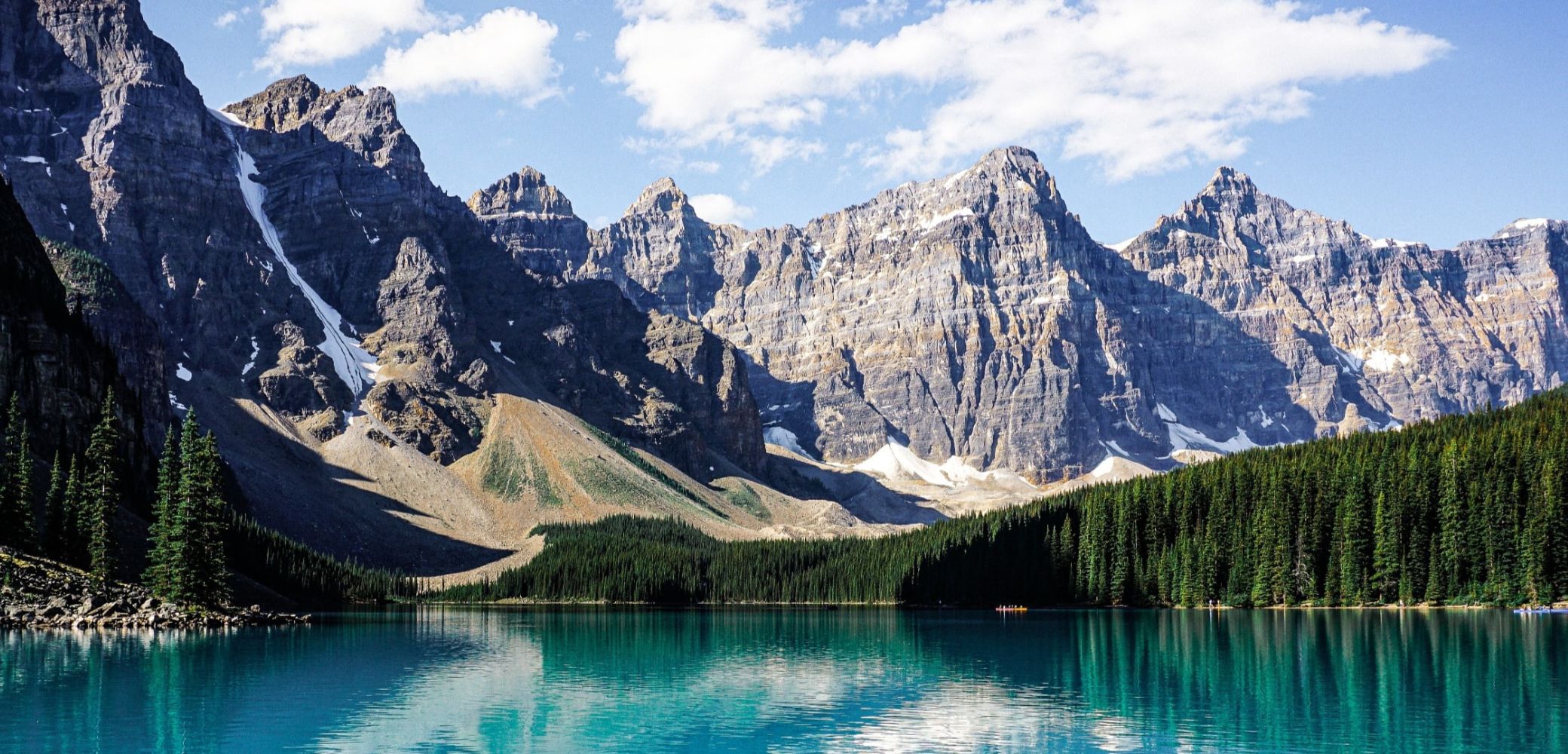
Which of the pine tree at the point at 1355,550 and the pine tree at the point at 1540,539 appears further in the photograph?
the pine tree at the point at 1355,550

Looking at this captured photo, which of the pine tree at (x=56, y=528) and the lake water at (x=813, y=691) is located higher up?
the pine tree at (x=56, y=528)

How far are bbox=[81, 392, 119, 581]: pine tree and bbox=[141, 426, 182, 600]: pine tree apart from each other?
3295 mm

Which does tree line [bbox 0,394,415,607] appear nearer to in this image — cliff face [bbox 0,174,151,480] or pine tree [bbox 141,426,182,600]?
pine tree [bbox 141,426,182,600]

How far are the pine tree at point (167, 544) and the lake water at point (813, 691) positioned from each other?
7934mm

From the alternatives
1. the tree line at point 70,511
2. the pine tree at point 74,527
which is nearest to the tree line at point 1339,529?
the tree line at point 70,511

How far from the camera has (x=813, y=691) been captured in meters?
72.3

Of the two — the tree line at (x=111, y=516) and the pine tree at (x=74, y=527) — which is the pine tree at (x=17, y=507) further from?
the pine tree at (x=74, y=527)

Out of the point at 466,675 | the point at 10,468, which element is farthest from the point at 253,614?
the point at 466,675

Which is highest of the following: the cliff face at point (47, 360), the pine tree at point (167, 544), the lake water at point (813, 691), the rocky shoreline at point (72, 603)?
the cliff face at point (47, 360)

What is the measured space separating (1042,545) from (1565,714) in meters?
128

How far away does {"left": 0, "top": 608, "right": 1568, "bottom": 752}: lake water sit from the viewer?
5347 cm

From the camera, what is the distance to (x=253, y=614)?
121625mm

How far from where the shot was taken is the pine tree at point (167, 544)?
11312 centimetres

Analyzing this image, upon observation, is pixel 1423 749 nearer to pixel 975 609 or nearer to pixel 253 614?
pixel 253 614
